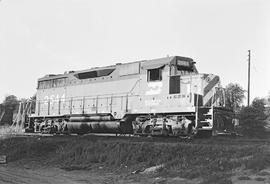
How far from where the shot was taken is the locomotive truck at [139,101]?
1480 centimetres

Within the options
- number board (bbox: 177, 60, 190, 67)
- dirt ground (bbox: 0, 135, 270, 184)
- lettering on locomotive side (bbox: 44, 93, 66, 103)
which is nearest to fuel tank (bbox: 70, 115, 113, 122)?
lettering on locomotive side (bbox: 44, 93, 66, 103)

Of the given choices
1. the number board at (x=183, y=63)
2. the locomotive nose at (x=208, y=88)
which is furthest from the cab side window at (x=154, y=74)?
the locomotive nose at (x=208, y=88)

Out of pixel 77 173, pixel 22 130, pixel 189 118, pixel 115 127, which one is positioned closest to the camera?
pixel 77 173

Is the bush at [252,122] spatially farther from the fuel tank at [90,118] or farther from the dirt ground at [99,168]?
the dirt ground at [99,168]

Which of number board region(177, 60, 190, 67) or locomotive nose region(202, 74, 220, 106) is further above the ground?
number board region(177, 60, 190, 67)

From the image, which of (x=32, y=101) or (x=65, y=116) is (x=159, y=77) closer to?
(x=65, y=116)

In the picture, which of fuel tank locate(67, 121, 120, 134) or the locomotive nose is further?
fuel tank locate(67, 121, 120, 134)

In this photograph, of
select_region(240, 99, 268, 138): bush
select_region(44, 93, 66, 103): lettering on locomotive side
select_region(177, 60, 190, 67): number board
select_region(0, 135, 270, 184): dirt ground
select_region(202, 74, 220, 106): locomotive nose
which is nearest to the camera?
select_region(0, 135, 270, 184): dirt ground

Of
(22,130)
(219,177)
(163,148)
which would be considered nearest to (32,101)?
(22,130)

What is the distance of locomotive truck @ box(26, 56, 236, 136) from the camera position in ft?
48.5

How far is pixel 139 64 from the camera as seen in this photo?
17328mm

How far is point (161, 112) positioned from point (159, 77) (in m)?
1.72

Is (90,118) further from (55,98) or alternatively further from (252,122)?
(252,122)

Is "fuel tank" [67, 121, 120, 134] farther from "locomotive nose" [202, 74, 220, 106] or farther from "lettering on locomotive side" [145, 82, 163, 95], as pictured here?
"locomotive nose" [202, 74, 220, 106]
